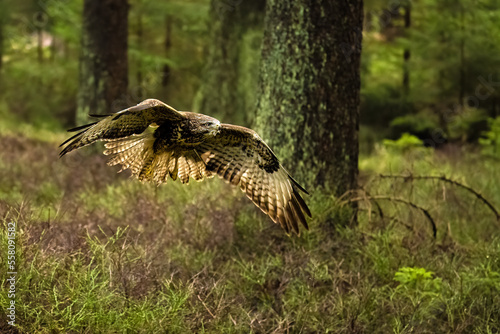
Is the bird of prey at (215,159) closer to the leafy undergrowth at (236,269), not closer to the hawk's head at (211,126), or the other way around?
the hawk's head at (211,126)

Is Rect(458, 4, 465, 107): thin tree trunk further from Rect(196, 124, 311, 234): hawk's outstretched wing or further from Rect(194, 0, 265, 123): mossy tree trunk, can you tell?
Rect(196, 124, 311, 234): hawk's outstretched wing

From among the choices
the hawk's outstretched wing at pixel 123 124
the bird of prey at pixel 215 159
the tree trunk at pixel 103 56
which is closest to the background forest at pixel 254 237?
the tree trunk at pixel 103 56

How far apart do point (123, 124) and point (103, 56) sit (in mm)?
6410

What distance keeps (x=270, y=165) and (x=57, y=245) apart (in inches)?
59.5

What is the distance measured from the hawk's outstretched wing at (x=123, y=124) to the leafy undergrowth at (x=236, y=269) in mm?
574

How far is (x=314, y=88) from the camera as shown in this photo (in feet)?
16.9

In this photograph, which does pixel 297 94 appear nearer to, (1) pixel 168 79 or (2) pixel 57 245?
(2) pixel 57 245

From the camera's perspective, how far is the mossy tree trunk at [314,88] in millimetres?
5145

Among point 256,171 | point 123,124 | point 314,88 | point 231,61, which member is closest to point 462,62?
point 231,61

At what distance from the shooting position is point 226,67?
416 inches

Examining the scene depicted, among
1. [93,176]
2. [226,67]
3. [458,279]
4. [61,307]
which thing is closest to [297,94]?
[458,279]

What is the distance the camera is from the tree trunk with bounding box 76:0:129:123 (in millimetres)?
9195

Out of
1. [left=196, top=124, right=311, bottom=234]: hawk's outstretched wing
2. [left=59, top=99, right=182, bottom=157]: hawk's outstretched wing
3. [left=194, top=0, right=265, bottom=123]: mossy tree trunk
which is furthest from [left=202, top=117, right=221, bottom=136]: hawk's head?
[left=194, top=0, right=265, bottom=123]: mossy tree trunk

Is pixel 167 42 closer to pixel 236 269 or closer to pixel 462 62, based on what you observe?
pixel 462 62
